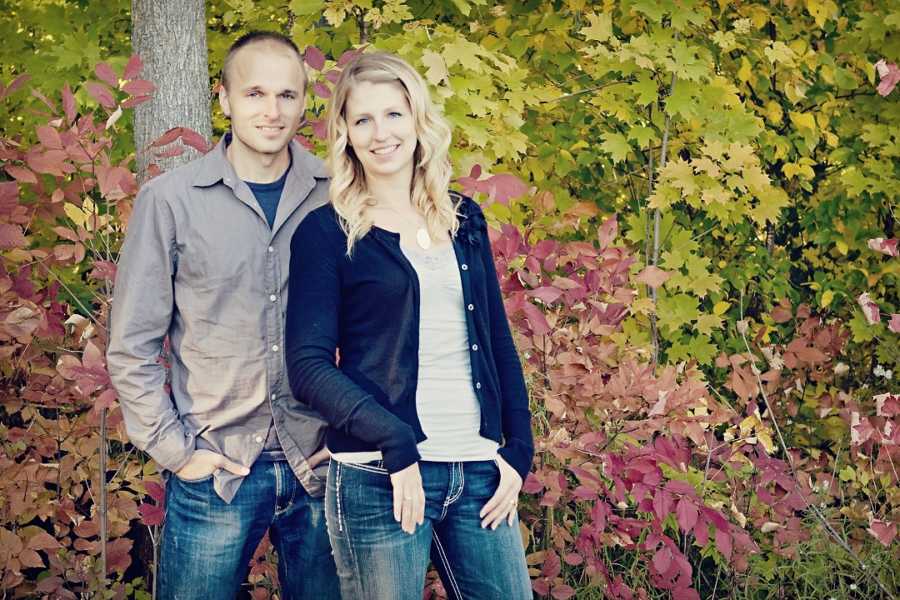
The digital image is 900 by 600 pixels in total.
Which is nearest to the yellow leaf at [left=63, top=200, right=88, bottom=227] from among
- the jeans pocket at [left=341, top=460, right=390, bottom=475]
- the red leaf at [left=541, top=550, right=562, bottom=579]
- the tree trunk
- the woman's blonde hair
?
the tree trunk

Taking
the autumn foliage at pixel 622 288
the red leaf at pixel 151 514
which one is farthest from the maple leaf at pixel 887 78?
the red leaf at pixel 151 514

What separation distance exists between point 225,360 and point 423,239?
2.03ft

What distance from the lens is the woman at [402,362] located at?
2.38 metres

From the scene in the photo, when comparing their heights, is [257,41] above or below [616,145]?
above

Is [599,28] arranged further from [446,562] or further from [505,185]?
[446,562]

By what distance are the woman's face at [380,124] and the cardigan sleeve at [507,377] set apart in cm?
29

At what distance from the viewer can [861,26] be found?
594 centimetres

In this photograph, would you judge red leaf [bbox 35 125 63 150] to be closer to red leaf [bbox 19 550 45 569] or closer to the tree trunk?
the tree trunk

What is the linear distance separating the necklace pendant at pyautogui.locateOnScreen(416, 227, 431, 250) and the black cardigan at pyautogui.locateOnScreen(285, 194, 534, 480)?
0.23 ft

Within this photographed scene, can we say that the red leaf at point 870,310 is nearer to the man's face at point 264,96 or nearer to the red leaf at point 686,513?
the red leaf at point 686,513

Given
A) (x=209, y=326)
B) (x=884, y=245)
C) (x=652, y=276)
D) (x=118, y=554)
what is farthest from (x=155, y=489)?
(x=884, y=245)

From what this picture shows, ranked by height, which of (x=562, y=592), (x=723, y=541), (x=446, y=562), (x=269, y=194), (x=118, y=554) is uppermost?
(x=269, y=194)

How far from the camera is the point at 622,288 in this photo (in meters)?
3.88

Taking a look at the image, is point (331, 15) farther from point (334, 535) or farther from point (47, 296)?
point (334, 535)
